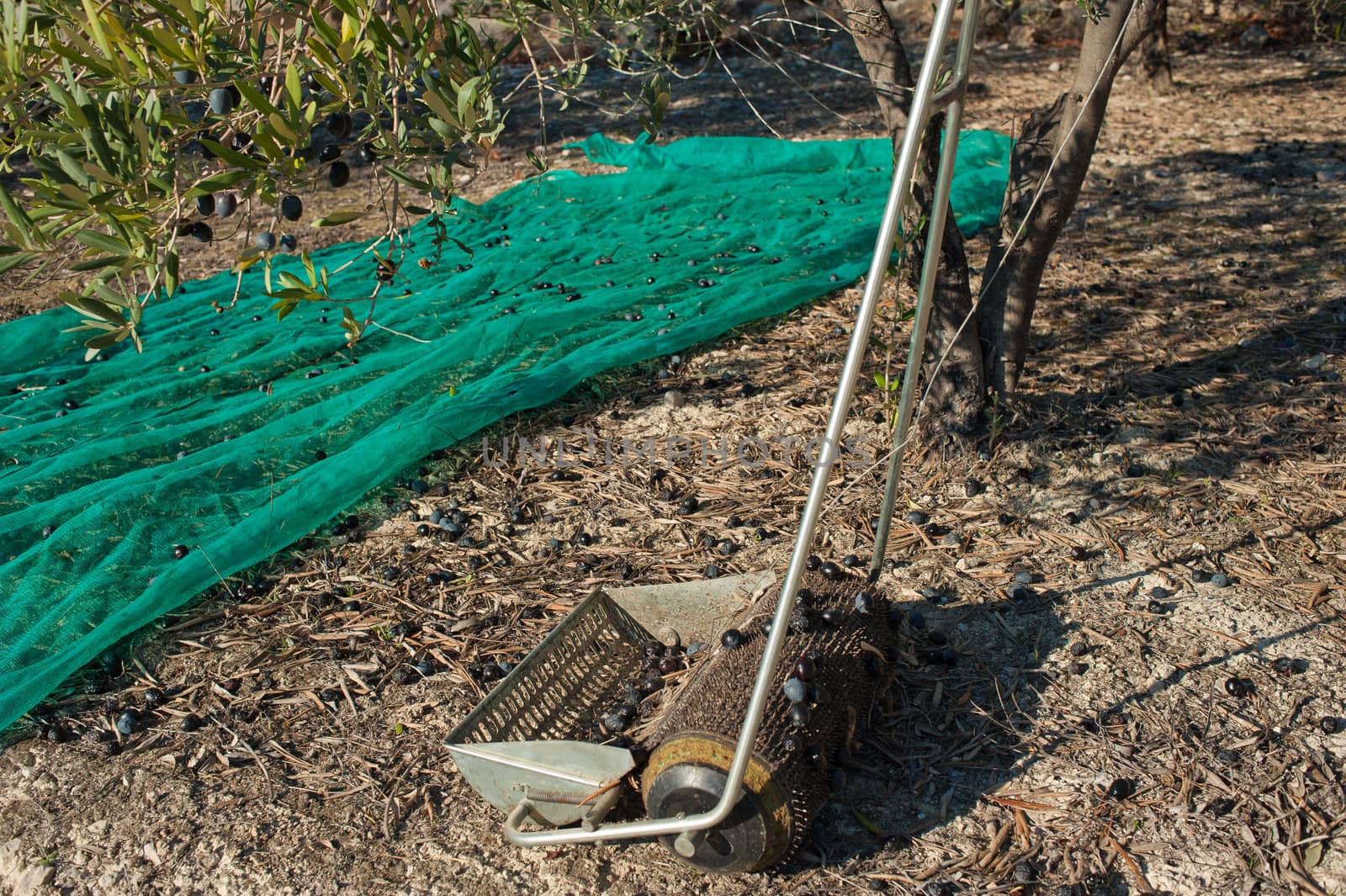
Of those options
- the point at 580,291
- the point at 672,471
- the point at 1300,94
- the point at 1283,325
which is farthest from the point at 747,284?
the point at 1300,94

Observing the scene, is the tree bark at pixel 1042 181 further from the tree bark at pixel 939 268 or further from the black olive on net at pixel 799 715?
the black olive on net at pixel 799 715

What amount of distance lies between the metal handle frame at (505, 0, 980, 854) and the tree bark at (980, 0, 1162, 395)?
3.39ft

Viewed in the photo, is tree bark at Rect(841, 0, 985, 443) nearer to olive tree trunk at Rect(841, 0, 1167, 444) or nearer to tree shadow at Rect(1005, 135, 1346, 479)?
olive tree trunk at Rect(841, 0, 1167, 444)

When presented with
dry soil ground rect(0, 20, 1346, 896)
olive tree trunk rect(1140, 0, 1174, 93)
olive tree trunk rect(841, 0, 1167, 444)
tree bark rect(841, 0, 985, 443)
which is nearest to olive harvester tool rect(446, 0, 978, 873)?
dry soil ground rect(0, 20, 1346, 896)

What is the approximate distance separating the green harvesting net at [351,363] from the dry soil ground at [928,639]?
0.17 metres

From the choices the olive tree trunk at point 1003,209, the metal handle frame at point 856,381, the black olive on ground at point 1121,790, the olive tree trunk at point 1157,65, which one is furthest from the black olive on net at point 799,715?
the olive tree trunk at point 1157,65

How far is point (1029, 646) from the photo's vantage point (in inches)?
121

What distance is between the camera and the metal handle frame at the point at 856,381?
71.6 inches

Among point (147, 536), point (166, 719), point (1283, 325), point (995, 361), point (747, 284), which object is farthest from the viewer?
point (747, 284)

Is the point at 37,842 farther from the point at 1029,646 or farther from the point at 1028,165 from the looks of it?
the point at 1028,165

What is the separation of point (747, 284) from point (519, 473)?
1758 mm

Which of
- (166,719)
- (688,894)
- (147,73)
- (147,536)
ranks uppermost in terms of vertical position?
(147,73)

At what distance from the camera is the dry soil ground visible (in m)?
2.51

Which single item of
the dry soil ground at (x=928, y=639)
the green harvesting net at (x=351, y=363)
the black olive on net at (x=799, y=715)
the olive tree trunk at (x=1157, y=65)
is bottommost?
the dry soil ground at (x=928, y=639)
